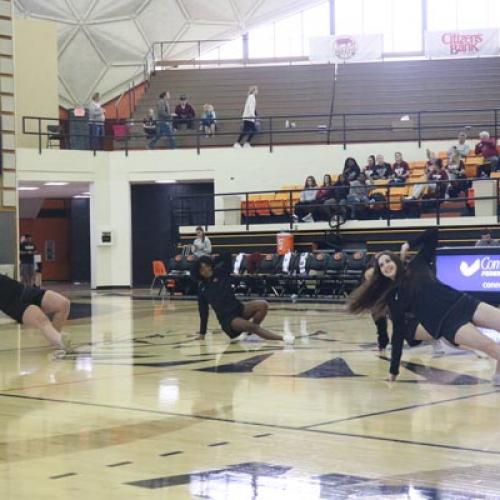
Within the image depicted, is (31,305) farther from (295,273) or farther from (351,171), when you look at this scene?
(351,171)

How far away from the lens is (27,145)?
29.6m

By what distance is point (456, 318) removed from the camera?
26.0 feet

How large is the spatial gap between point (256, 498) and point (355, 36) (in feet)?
109

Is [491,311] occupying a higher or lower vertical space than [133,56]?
lower

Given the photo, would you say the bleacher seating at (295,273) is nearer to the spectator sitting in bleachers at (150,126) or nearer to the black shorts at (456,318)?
the spectator sitting in bleachers at (150,126)

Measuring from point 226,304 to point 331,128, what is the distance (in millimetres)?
18837

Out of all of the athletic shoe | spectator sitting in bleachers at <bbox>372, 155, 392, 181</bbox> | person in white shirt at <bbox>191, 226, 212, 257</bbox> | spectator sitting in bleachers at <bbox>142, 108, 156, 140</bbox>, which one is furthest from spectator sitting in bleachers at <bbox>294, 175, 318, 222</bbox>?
the athletic shoe

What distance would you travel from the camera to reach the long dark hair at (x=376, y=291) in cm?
828

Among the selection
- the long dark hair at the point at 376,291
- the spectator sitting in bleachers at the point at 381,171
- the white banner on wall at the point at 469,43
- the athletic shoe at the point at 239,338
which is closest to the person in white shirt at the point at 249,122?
the spectator sitting in bleachers at the point at 381,171

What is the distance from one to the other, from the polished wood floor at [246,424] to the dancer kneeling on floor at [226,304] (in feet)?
0.79

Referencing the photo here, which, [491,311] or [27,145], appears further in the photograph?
[27,145]

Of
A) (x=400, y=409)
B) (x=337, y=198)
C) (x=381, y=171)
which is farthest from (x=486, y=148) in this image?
(x=400, y=409)

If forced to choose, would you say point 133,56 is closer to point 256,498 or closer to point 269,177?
point 269,177

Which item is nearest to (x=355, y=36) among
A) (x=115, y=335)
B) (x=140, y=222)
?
(x=140, y=222)
